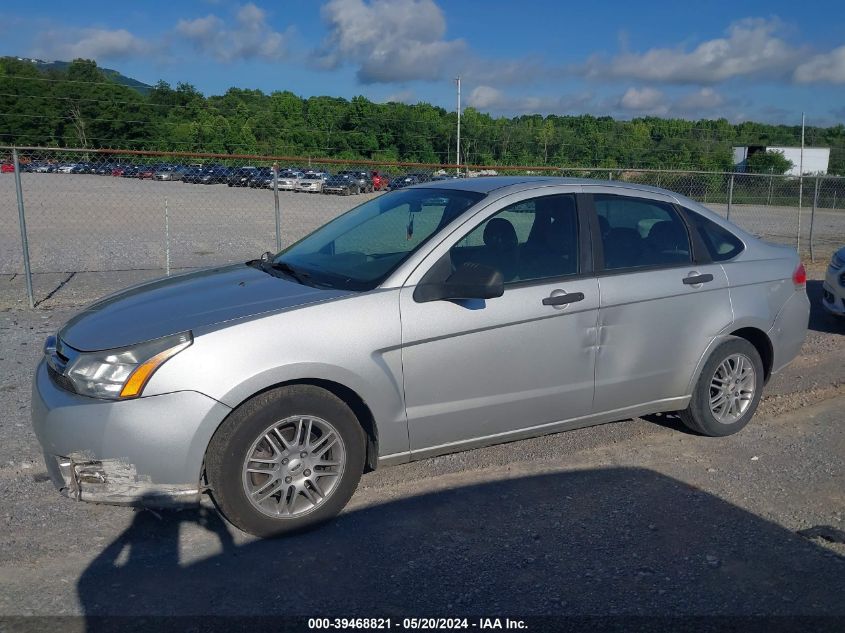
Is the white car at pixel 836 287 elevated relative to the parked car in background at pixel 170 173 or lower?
lower

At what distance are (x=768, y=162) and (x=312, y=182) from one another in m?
37.3

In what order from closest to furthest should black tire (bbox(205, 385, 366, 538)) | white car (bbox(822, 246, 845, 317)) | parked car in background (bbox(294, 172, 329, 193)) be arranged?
1. black tire (bbox(205, 385, 366, 538))
2. white car (bbox(822, 246, 845, 317))
3. parked car in background (bbox(294, 172, 329, 193))

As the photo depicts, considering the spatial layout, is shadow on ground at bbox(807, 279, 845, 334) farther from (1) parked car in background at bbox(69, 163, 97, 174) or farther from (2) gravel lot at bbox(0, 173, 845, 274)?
(1) parked car in background at bbox(69, 163, 97, 174)

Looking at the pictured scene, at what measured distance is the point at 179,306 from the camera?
4.08 m

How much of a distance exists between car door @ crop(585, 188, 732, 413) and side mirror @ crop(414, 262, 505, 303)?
90 centimetres

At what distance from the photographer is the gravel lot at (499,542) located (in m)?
3.37

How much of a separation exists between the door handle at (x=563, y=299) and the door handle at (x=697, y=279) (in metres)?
0.89

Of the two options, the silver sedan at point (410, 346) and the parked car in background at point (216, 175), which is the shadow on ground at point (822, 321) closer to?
the silver sedan at point (410, 346)

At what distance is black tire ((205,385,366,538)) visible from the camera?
12.1ft

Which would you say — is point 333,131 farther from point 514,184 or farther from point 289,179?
point 514,184

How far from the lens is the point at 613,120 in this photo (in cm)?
5019

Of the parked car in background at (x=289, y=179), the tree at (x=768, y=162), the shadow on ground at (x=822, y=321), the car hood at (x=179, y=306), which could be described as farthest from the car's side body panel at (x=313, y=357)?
the tree at (x=768, y=162)

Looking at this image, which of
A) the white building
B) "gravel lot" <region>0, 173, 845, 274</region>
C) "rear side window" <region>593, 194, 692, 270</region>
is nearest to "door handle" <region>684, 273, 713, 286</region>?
"rear side window" <region>593, 194, 692, 270</region>

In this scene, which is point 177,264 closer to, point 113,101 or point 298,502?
point 298,502
